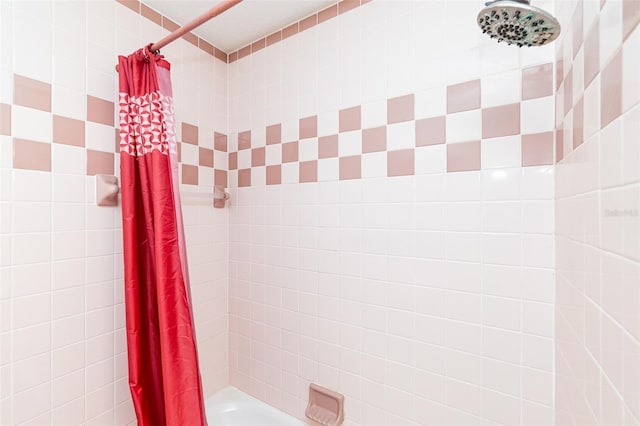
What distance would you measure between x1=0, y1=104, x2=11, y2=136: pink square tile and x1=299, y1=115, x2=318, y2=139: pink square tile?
1034 millimetres

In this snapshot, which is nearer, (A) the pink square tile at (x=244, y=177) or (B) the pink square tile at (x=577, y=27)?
(B) the pink square tile at (x=577, y=27)

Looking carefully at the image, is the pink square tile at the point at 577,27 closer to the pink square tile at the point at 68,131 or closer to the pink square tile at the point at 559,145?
the pink square tile at the point at 559,145

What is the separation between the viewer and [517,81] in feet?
3.15

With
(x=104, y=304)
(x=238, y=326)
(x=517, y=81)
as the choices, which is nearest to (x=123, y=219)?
(x=104, y=304)

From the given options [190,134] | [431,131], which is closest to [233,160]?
[190,134]

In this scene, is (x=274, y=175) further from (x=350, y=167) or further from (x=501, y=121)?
(x=501, y=121)

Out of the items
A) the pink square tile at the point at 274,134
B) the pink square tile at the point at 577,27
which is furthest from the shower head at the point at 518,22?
the pink square tile at the point at 274,134

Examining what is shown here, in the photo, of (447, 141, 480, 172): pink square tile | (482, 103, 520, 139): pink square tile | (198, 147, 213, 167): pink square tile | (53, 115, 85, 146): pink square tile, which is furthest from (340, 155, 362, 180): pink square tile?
(53, 115, 85, 146): pink square tile

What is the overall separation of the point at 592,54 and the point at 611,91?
Result: 0.52 feet

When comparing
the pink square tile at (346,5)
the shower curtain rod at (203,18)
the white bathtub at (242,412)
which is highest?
the pink square tile at (346,5)

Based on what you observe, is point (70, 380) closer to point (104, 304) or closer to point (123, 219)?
point (104, 304)

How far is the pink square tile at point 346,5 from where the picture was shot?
4.20 feet

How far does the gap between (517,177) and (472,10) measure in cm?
60

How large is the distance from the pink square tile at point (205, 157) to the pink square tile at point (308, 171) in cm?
56
